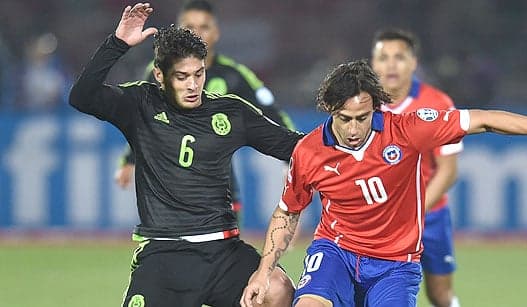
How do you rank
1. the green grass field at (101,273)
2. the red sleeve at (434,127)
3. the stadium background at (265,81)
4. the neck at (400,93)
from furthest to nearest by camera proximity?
the stadium background at (265,81) < the green grass field at (101,273) < the neck at (400,93) < the red sleeve at (434,127)

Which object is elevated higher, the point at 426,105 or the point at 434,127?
the point at 426,105

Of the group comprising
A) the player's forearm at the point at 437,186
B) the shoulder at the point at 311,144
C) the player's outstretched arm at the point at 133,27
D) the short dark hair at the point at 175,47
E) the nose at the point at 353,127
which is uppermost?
the player's outstretched arm at the point at 133,27

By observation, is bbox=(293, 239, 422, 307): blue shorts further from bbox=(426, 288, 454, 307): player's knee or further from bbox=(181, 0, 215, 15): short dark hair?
bbox=(181, 0, 215, 15): short dark hair

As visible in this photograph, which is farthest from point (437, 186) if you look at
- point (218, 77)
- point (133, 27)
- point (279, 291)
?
point (133, 27)

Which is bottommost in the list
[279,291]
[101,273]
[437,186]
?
[101,273]

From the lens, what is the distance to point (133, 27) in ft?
23.0

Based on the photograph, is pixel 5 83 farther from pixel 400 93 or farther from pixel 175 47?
pixel 175 47

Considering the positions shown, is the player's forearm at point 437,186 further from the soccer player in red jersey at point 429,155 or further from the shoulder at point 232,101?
the shoulder at point 232,101

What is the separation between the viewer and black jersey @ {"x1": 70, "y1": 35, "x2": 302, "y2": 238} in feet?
22.8

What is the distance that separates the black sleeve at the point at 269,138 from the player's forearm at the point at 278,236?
1.06 feet

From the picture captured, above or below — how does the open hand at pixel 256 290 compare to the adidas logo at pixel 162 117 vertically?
below

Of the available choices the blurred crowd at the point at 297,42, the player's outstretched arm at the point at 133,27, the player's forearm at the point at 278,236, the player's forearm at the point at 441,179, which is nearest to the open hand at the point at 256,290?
the player's forearm at the point at 278,236

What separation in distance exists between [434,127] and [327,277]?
0.98 meters

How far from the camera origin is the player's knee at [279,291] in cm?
673
